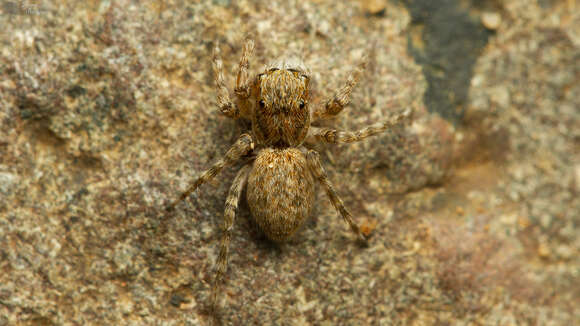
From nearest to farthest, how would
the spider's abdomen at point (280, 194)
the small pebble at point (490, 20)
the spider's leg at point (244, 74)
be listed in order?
the spider's abdomen at point (280, 194), the spider's leg at point (244, 74), the small pebble at point (490, 20)

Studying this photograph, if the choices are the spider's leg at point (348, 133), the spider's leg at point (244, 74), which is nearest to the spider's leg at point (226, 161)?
the spider's leg at point (244, 74)

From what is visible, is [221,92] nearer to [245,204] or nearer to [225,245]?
[245,204]

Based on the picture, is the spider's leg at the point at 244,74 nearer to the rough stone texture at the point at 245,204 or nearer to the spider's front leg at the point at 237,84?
the spider's front leg at the point at 237,84

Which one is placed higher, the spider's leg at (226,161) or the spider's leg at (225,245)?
the spider's leg at (226,161)

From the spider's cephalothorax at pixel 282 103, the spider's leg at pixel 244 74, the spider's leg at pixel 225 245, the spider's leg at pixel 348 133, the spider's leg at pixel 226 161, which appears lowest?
the spider's leg at pixel 225 245


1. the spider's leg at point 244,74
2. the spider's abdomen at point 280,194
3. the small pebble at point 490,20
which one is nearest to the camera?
the spider's abdomen at point 280,194

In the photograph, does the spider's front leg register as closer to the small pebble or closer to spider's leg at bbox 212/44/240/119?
spider's leg at bbox 212/44/240/119

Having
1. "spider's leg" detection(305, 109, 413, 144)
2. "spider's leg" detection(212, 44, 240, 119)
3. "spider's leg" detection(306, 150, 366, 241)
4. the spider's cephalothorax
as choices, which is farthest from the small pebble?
"spider's leg" detection(212, 44, 240, 119)

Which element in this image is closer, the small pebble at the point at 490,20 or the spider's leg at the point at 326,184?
the spider's leg at the point at 326,184
